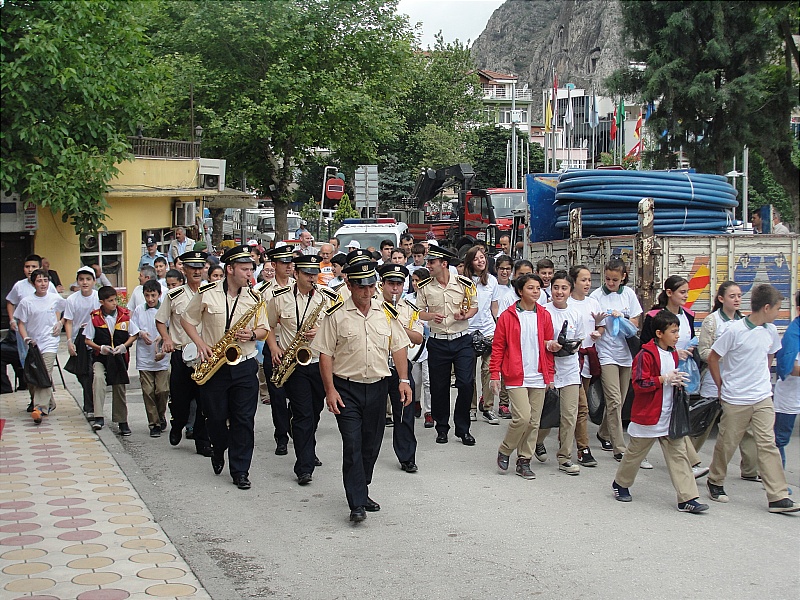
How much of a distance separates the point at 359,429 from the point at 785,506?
3211 millimetres

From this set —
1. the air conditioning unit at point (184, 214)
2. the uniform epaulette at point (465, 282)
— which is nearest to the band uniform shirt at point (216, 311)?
the uniform epaulette at point (465, 282)

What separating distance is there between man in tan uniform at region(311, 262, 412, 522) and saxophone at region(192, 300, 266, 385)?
3.67ft

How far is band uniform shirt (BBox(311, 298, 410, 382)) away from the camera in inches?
272

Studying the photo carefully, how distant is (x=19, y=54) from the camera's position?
13.6ft

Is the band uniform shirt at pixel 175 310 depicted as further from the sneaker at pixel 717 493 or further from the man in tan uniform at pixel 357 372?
the sneaker at pixel 717 493

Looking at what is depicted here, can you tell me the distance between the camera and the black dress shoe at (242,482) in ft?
25.7

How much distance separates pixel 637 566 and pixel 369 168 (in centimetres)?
2076

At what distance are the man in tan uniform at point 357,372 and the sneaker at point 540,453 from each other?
2.20m

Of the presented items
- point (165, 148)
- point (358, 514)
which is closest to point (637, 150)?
point (165, 148)

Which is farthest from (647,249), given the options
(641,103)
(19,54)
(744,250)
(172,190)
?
(172,190)

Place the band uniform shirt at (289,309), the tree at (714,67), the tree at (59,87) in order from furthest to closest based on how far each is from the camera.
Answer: the band uniform shirt at (289,309)
the tree at (59,87)
the tree at (714,67)

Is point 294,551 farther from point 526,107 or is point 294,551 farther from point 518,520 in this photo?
point 526,107

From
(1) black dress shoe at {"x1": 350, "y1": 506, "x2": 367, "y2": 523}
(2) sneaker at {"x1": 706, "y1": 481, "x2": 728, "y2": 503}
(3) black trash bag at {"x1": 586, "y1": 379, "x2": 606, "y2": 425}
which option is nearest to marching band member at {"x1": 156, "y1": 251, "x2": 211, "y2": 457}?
(1) black dress shoe at {"x1": 350, "y1": 506, "x2": 367, "y2": 523}

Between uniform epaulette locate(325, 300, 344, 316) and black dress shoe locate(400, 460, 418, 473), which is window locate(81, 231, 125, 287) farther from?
uniform epaulette locate(325, 300, 344, 316)
